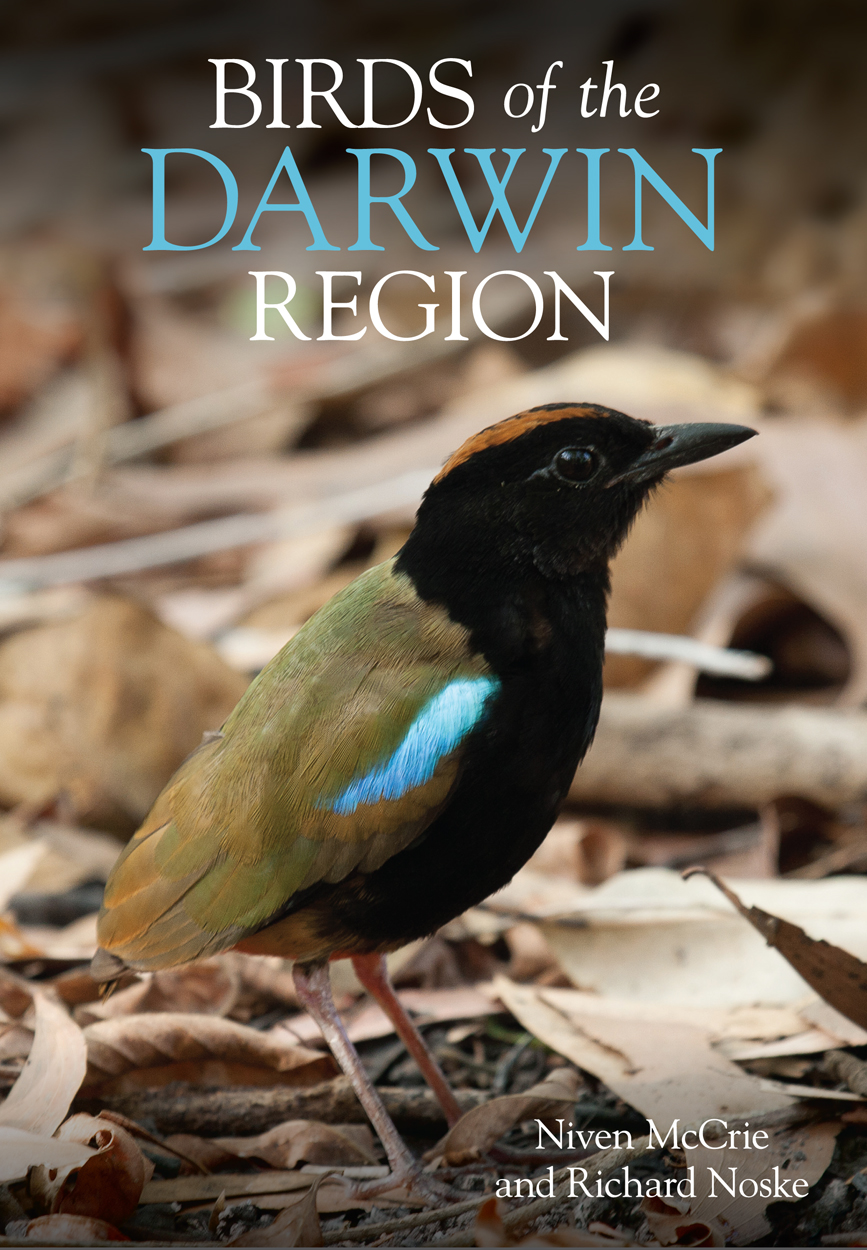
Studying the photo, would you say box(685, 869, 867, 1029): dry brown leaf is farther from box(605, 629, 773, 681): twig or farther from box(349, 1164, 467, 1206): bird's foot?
box(605, 629, 773, 681): twig

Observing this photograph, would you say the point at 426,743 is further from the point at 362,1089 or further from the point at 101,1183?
the point at 101,1183

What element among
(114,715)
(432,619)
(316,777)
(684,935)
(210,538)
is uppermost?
(210,538)

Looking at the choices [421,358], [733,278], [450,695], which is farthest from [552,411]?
[733,278]

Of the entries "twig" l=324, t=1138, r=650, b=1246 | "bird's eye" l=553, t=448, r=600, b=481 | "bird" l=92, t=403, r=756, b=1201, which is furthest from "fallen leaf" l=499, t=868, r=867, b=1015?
"bird's eye" l=553, t=448, r=600, b=481

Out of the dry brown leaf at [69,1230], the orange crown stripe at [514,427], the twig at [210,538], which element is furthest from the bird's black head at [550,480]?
the twig at [210,538]

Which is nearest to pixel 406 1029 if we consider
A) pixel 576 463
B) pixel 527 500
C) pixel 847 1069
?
pixel 847 1069

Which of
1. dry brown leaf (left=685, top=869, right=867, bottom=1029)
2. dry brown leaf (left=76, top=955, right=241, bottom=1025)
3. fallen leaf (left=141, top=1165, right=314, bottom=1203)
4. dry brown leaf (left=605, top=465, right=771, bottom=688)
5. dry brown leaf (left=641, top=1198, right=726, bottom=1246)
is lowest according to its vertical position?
fallen leaf (left=141, top=1165, right=314, bottom=1203)

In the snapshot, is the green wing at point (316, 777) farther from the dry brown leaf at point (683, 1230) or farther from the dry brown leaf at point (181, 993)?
the dry brown leaf at point (683, 1230)

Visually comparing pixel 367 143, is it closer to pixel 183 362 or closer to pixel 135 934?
pixel 183 362
